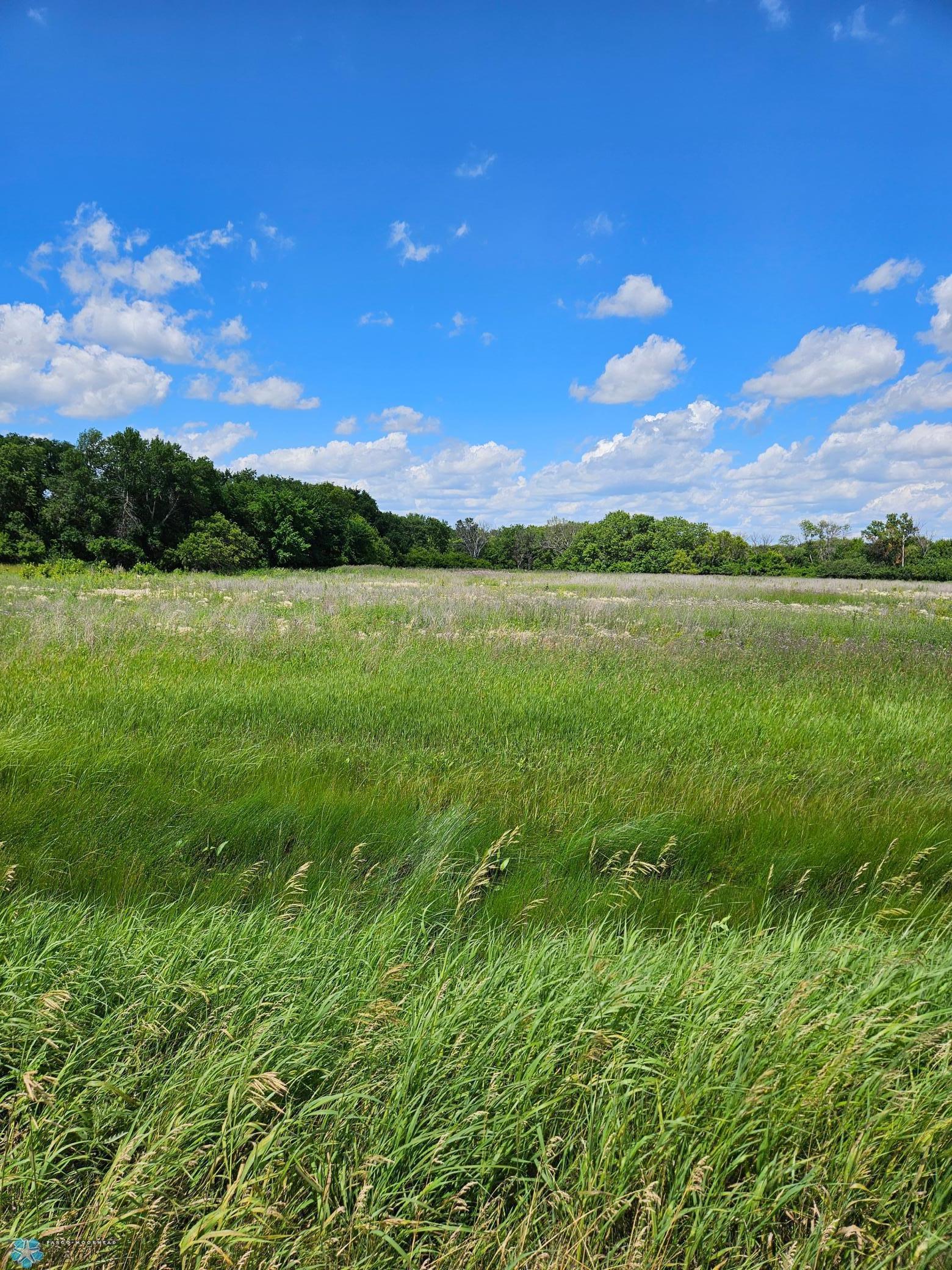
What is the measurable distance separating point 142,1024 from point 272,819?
7.62 ft

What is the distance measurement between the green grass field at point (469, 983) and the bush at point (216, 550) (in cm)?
4066

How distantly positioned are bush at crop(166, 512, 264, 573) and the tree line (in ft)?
0.35

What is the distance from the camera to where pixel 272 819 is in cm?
425

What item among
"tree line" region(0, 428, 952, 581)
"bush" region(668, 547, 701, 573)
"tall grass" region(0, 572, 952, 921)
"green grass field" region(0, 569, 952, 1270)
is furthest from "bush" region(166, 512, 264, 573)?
"bush" region(668, 547, 701, 573)

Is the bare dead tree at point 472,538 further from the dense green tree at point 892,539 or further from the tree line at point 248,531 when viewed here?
the dense green tree at point 892,539

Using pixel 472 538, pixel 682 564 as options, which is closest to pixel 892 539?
pixel 682 564

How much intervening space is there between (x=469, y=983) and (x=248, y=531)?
6036cm

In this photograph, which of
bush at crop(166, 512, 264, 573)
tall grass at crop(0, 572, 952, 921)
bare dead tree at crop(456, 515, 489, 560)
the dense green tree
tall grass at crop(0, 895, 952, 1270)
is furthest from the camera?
bare dead tree at crop(456, 515, 489, 560)

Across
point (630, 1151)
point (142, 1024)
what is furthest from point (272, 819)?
point (630, 1151)

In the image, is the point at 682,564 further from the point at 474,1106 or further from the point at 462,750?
the point at 474,1106

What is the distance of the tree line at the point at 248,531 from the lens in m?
42.3

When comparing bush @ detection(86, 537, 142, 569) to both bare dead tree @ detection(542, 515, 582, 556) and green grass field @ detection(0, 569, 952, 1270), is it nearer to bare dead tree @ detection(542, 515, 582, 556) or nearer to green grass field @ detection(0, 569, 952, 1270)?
green grass field @ detection(0, 569, 952, 1270)

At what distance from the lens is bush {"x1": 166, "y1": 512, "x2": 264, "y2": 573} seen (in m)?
43.4

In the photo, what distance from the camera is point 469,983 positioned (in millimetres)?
2236
